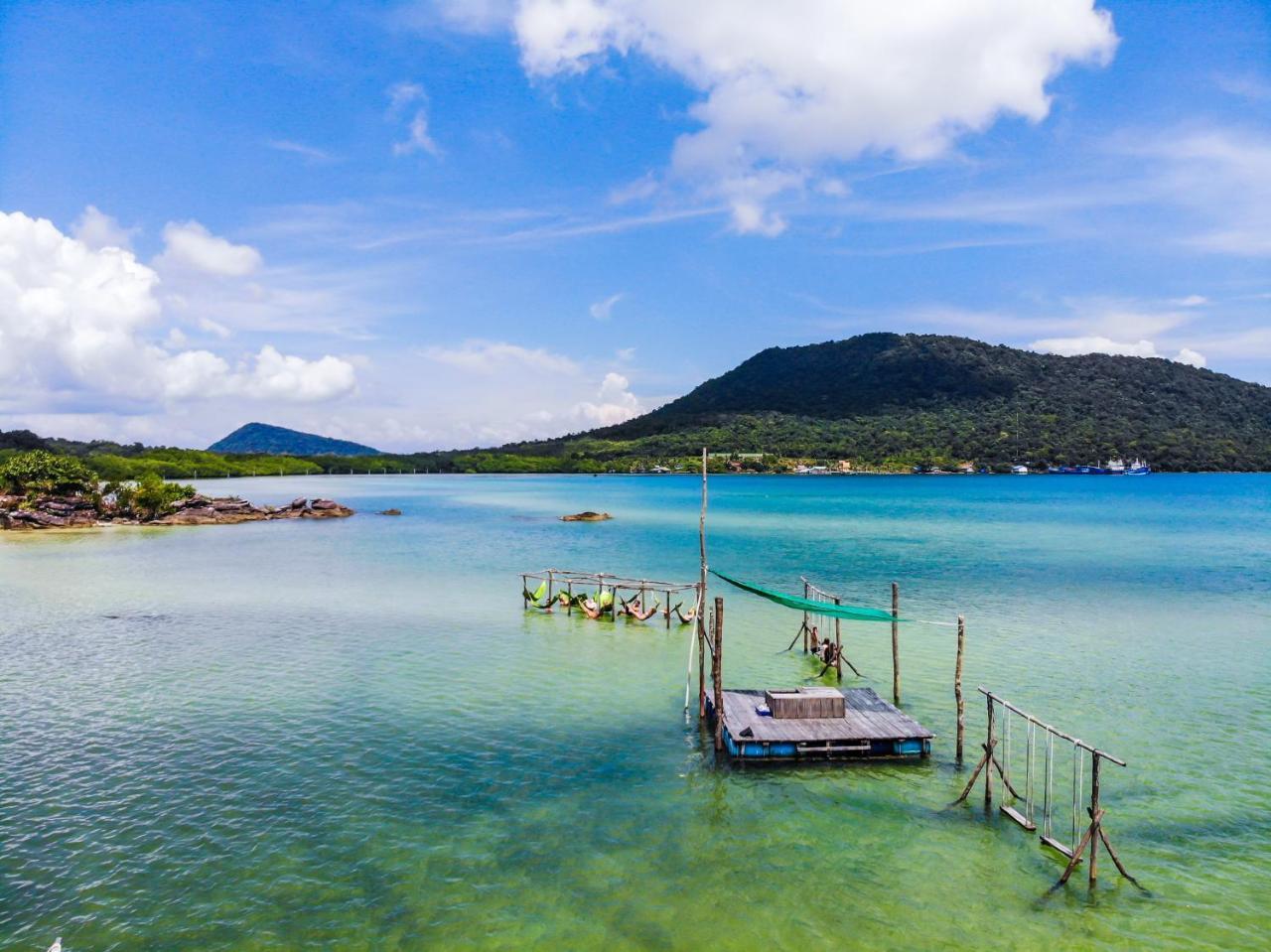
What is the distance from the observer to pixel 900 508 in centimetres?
10062

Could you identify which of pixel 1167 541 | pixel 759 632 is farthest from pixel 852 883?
pixel 1167 541

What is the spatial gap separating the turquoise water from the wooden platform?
608mm

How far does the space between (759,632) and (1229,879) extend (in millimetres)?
18426

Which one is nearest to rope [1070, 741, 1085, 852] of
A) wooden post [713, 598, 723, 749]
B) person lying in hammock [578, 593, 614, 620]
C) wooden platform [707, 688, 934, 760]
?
wooden platform [707, 688, 934, 760]

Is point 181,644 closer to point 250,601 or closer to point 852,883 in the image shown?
point 250,601

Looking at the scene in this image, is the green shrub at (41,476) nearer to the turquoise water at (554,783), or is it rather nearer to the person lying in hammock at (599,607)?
the turquoise water at (554,783)

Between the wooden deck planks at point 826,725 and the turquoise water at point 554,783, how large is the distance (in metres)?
0.83

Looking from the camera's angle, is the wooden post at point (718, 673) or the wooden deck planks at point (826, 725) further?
the wooden post at point (718, 673)

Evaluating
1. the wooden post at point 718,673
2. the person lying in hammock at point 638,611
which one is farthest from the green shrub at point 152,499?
the wooden post at point 718,673

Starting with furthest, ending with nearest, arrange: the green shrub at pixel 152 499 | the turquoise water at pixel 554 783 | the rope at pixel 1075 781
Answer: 1. the green shrub at pixel 152 499
2. the rope at pixel 1075 781
3. the turquoise water at pixel 554 783

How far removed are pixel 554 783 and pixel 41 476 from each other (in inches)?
3336

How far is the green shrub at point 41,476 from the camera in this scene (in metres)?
75.0

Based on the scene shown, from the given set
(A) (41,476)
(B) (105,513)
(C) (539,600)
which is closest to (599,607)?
(C) (539,600)

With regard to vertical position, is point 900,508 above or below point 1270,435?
below
